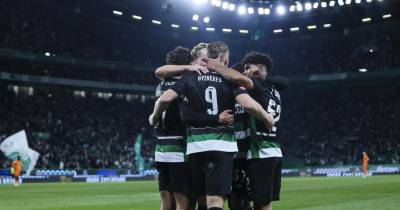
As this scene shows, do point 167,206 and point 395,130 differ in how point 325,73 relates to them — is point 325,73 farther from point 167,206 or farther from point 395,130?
point 167,206

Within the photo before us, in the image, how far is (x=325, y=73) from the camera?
57.1 m

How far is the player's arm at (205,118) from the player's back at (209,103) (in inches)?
1.5

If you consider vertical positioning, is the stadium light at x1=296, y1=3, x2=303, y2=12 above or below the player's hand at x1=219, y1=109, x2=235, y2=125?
above

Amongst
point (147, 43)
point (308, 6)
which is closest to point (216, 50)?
point (308, 6)

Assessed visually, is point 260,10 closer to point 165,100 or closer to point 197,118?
point 165,100

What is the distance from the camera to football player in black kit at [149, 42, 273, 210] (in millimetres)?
6200

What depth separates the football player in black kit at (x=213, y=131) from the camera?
20.3 feet

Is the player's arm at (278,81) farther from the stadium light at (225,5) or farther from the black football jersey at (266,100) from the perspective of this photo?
the stadium light at (225,5)

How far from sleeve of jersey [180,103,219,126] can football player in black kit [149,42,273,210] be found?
0.04m

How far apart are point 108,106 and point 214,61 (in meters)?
49.3

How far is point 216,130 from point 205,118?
6.9 inches

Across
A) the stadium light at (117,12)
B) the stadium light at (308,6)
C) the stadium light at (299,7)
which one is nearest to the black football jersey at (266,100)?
the stadium light at (308,6)

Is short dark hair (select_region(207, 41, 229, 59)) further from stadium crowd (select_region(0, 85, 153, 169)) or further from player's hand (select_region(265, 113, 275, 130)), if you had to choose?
stadium crowd (select_region(0, 85, 153, 169))

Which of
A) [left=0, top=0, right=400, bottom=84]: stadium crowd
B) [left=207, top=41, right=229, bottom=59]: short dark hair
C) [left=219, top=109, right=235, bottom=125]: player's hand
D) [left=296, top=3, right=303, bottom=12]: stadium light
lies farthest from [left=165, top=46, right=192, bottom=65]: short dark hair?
[left=296, top=3, right=303, bottom=12]: stadium light
